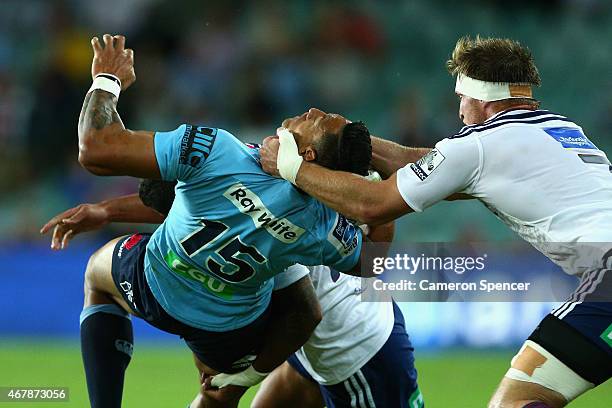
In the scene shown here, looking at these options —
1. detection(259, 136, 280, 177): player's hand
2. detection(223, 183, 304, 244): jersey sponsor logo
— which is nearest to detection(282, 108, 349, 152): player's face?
detection(259, 136, 280, 177): player's hand

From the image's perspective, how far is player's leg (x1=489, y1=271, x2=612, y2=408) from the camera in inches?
147

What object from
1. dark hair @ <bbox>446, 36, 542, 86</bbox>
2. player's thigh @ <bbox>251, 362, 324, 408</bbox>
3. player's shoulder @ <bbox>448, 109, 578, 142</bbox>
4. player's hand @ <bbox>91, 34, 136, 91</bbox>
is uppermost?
player's hand @ <bbox>91, 34, 136, 91</bbox>

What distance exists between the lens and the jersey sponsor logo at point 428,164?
12.9 feet

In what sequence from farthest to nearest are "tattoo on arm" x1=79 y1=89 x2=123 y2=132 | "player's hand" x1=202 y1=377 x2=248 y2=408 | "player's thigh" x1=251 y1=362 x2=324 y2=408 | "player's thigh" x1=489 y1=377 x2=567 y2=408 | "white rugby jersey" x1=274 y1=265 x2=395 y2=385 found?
"player's thigh" x1=251 y1=362 x2=324 y2=408 → "white rugby jersey" x1=274 y1=265 x2=395 y2=385 → "player's hand" x1=202 y1=377 x2=248 y2=408 → "tattoo on arm" x1=79 y1=89 x2=123 y2=132 → "player's thigh" x1=489 y1=377 x2=567 y2=408

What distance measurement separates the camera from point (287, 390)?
5.21 metres

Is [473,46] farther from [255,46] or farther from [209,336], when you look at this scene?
[255,46]

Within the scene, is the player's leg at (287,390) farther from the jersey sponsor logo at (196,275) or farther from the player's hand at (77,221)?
the player's hand at (77,221)

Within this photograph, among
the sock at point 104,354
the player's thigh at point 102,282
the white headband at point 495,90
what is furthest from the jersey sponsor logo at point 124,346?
the white headband at point 495,90

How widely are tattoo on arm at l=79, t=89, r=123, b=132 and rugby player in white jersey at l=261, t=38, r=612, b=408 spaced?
0.65 metres

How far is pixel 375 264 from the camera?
4613 millimetres

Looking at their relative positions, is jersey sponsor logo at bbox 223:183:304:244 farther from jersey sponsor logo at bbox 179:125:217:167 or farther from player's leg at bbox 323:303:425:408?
player's leg at bbox 323:303:425:408

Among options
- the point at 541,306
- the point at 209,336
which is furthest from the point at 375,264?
the point at 541,306

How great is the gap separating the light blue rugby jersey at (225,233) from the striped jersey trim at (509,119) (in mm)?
720

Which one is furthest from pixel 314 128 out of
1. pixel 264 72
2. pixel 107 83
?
pixel 264 72
